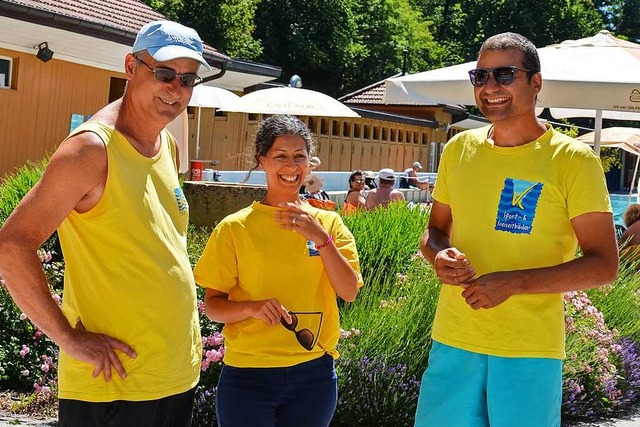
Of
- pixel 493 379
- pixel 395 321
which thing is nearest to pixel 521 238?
pixel 493 379

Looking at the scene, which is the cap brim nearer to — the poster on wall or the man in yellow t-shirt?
the man in yellow t-shirt

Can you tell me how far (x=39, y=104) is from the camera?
1761cm

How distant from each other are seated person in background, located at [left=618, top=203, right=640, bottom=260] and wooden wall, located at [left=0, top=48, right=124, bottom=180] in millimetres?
10741

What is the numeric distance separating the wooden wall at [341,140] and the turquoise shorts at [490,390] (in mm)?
14921

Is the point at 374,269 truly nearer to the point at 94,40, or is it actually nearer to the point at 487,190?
the point at 487,190

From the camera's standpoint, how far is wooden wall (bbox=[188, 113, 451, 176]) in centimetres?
2470

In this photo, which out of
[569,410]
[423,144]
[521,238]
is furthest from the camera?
[423,144]

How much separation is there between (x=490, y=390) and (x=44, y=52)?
1481cm

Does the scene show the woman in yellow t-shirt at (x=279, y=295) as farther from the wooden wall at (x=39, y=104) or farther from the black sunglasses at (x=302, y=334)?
the wooden wall at (x=39, y=104)

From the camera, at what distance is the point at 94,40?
17.2 m

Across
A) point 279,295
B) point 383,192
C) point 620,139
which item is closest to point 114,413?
point 279,295

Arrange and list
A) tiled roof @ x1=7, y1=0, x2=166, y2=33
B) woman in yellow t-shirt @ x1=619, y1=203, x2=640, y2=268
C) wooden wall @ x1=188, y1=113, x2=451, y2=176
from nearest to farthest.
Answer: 1. woman in yellow t-shirt @ x1=619, y1=203, x2=640, y2=268
2. tiled roof @ x1=7, y1=0, x2=166, y2=33
3. wooden wall @ x1=188, y1=113, x2=451, y2=176

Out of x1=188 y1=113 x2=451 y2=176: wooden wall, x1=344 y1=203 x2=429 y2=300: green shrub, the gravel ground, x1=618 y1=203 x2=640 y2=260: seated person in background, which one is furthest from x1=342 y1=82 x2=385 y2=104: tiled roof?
the gravel ground

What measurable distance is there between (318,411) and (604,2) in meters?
80.0
